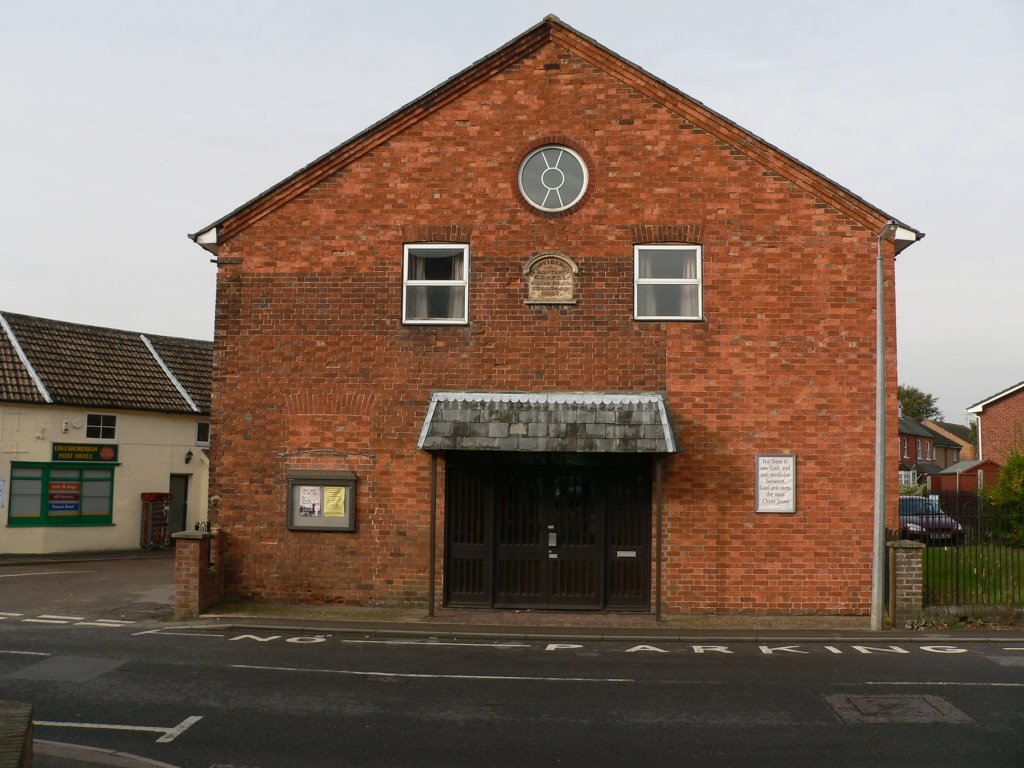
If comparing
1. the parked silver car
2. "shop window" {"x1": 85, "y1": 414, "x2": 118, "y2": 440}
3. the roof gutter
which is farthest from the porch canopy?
"shop window" {"x1": 85, "y1": 414, "x2": 118, "y2": 440}

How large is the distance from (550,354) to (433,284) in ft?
7.23

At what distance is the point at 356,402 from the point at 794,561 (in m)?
7.17

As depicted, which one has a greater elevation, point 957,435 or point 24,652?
point 957,435

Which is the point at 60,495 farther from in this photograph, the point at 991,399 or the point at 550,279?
the point at 991,399

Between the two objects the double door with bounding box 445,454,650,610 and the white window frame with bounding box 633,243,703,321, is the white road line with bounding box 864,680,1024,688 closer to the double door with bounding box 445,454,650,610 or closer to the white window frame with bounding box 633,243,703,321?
the double door with bounding box 445,454,650,610

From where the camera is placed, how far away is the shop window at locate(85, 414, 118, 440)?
26.2 m

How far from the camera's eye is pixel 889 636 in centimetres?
1292

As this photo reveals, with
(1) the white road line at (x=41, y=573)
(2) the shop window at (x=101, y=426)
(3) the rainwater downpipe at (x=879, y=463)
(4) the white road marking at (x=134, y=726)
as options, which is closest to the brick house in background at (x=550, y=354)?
(3) the rainwater downpipe at (x=879, y=463)

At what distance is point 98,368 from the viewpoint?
90.8 feet

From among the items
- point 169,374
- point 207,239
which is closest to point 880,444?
point 207,239

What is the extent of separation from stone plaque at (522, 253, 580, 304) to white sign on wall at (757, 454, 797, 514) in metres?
3.94

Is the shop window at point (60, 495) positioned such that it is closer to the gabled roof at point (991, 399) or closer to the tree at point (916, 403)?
the gabled roof at point (991, 399)

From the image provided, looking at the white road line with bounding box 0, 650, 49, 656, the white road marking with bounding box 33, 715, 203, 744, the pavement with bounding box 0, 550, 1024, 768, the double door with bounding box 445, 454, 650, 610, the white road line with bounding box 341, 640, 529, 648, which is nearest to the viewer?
the white road marking with bounding box 33, 715, 203, 744

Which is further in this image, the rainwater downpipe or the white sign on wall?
the white sign on wall
